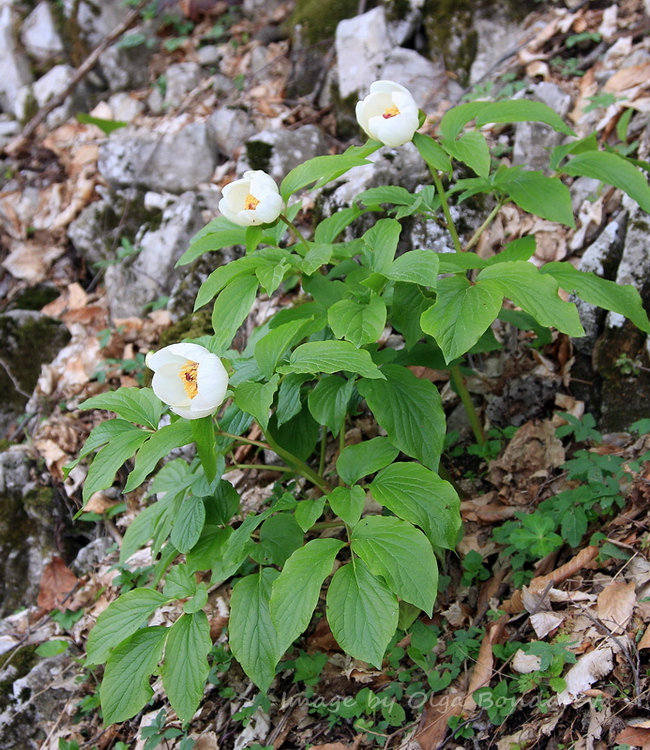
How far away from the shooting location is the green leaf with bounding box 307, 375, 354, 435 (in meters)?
1.90

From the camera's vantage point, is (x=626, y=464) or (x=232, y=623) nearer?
(x=232, y=623)

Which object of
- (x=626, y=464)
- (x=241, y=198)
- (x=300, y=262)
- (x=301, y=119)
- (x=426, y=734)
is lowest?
(x=426, y=734)

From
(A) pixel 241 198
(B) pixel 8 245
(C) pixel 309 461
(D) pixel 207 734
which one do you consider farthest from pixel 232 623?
(B) pixel 8 245

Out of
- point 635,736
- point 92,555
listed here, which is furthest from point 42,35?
point 635,736

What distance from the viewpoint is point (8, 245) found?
16.7ft

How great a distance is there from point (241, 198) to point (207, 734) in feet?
5.94

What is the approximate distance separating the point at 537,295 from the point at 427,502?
0.67 meters

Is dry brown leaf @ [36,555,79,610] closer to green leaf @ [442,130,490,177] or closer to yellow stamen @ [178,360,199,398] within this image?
yellow stamen @ [178,360,199,398]

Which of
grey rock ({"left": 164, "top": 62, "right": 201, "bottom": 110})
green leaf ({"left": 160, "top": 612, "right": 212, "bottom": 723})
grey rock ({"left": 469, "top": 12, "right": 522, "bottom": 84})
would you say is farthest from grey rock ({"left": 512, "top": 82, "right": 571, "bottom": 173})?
grey rock ({"left": 164, "top": 62, "right": 201, "bottom": 110})

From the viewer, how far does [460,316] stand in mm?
1761

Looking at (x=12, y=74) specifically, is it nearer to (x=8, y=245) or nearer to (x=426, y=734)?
(x=8, y=245)

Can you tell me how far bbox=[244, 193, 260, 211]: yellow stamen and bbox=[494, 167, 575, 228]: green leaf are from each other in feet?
2.77

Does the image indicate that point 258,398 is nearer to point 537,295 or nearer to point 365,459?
point 365,459

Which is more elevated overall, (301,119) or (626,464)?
(301,119)
